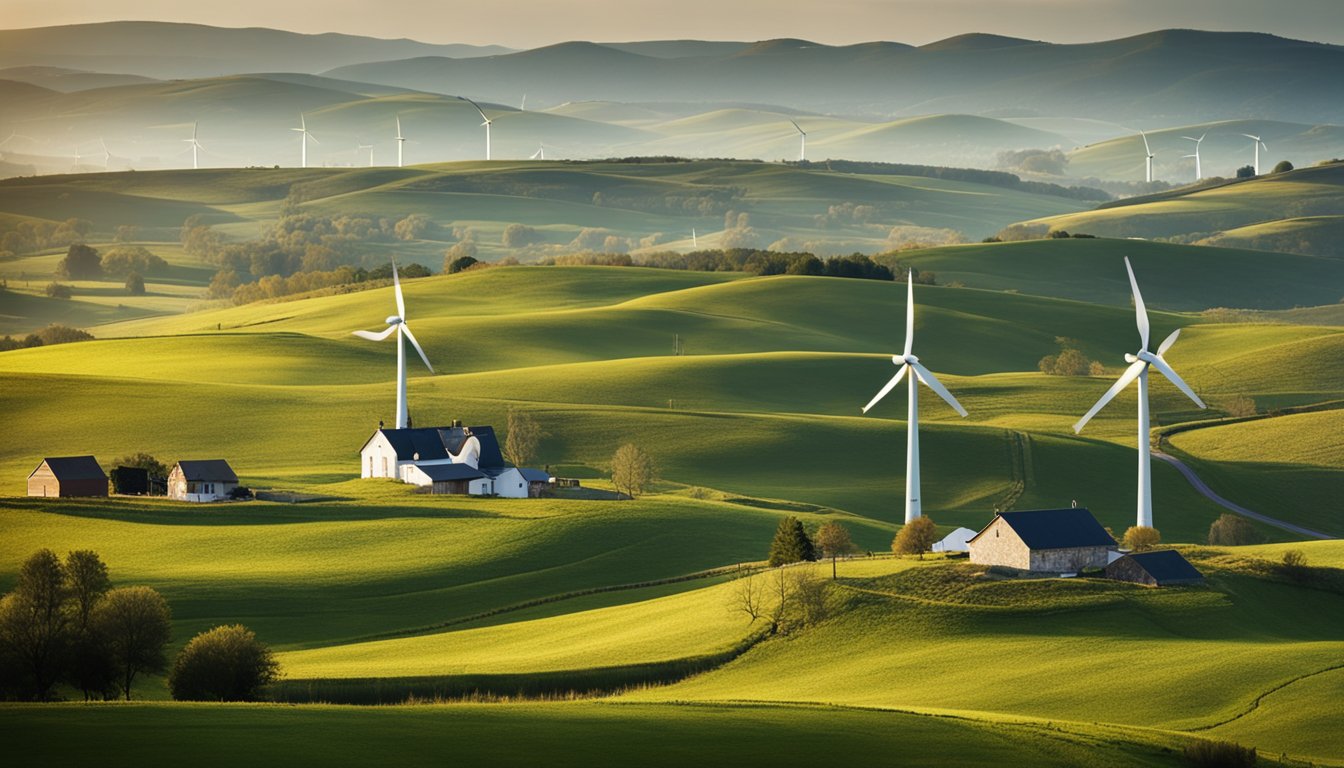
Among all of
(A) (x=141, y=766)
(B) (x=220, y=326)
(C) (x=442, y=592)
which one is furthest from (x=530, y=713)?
(B) (x=220, y=326)

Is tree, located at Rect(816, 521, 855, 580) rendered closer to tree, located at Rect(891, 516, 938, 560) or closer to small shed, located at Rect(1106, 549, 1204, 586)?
tree, located at Rect(891, 516, 938, 560)

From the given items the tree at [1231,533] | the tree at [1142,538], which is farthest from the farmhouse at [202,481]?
the tree at [1231,533]

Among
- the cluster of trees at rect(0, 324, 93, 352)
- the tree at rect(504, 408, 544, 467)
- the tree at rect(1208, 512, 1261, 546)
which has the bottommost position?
the tree at rect(1208, 512, 1261, 546)

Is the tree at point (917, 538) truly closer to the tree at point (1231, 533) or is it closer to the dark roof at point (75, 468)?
the tree at point (1231, 533)

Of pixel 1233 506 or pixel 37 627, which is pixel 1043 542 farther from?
pixel 37 627

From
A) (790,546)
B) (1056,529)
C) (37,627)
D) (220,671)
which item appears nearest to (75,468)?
(37,627)

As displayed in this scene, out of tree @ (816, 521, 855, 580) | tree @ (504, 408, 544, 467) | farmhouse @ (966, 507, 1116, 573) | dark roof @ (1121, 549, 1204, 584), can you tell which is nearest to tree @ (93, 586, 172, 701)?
tree @ (816, 521, 855, 580)

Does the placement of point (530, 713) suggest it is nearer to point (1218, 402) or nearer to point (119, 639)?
point (119, 639)
